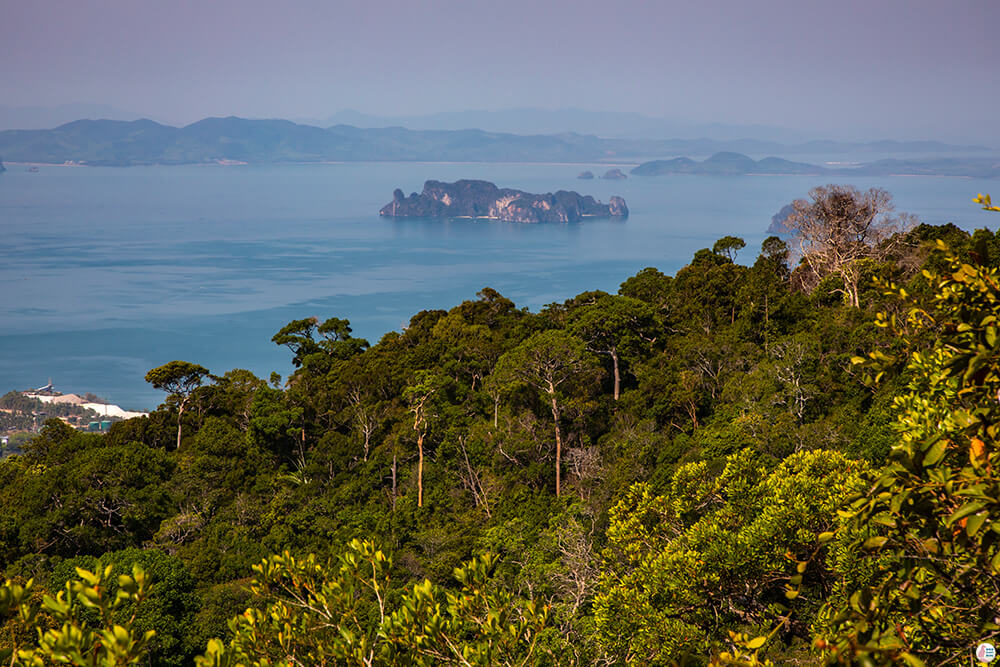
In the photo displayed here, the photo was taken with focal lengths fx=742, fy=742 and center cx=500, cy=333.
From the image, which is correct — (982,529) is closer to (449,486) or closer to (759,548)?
(759,548)

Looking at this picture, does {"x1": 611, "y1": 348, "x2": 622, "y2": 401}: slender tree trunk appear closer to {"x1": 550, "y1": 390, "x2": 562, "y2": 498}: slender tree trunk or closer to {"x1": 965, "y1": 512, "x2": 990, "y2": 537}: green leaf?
{"x1": 550, "y1": 390, "x2": 562, "y2": 498}: slender tree trunk

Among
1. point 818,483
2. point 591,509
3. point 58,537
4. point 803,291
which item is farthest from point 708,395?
point 58,537

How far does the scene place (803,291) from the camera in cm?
3039

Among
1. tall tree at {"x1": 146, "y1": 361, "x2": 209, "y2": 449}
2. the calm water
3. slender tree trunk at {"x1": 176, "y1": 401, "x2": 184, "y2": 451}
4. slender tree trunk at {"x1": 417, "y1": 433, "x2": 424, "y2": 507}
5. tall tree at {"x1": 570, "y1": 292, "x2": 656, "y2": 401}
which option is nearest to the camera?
slender tree trunk at {"x1": 417, "y1": 433, "x2": 424, "y2": 507}

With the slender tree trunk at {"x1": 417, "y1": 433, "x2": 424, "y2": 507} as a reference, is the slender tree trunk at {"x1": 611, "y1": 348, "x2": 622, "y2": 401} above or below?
above

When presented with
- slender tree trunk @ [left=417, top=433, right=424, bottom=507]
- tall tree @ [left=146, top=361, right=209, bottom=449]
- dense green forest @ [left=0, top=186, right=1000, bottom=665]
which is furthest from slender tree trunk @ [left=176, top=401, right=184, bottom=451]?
slender tree trunk @ [left=417, top=433, right=424, bottom=507]

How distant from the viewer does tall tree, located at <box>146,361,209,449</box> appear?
2841 centimetres

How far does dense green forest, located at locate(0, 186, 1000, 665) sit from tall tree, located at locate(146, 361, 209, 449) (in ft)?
0.45

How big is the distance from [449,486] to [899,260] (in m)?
19.4

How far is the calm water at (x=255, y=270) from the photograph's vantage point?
81062mm

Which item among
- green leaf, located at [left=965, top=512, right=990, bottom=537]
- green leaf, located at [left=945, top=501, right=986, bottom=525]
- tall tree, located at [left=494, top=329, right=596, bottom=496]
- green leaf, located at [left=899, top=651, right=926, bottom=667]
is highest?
green leaf, located at [left=945, top=501, right=986, bottom=525]

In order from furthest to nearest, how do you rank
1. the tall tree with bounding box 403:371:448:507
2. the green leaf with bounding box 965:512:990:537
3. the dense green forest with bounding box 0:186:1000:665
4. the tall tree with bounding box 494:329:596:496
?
the tall tree with bounding box 403:371:448:507, the tall tree with bounding box 494:329:596:496, the dense green forest with bounding box 0:186:1000:665, the green leaf with bounding box 965:512:990:537

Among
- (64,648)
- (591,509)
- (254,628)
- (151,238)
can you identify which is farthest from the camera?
(151,238)

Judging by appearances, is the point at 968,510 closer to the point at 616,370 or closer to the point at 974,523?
the point at 974,523
